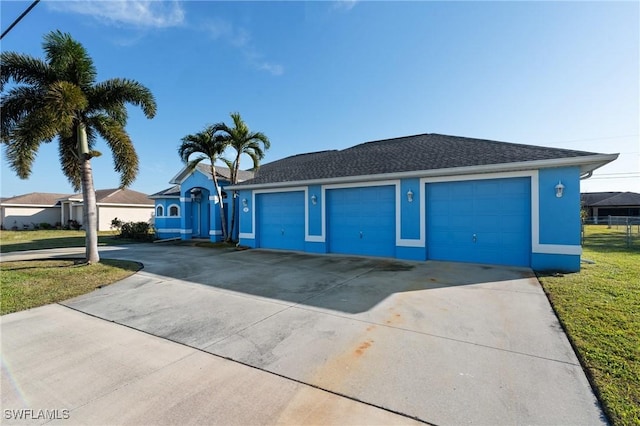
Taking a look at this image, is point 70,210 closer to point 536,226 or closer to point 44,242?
point 44,242

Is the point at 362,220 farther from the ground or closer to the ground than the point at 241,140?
closer to the ground

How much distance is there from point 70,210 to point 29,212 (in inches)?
183

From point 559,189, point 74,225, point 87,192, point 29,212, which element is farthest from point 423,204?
point 29,212

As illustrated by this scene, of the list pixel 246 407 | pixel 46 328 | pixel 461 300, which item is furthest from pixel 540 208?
pixel 46 328

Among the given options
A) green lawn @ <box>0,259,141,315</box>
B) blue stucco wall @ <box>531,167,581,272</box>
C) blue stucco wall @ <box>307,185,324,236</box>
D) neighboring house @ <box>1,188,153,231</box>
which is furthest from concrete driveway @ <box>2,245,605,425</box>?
neighboring house @ <box>1,188,153,231</box>

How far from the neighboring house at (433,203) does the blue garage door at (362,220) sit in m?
0.04

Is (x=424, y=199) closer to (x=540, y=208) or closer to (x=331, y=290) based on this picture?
(x=540, y=208)

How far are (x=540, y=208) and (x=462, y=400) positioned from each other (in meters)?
7.73

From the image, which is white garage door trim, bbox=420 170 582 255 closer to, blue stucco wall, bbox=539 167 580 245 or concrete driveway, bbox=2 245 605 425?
blue stucco wall, bbox=539 167 580 245

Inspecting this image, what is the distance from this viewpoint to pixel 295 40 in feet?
39.2

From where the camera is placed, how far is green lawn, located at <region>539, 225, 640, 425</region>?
8.78 feet

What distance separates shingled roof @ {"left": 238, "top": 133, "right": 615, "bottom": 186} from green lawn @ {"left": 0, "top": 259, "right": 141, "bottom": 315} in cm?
678

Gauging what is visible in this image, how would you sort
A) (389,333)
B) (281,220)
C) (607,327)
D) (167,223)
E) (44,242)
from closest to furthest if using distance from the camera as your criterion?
(607,327) → (389,333) → (281,220) → (44,242) → (167,223)

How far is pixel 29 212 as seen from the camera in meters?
33.2
